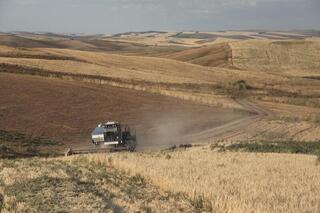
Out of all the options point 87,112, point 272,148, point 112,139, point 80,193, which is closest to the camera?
point 80,193

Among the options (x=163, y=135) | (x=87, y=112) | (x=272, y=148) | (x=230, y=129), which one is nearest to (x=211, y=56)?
(x=230, y=129)

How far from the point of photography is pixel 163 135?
166 ft

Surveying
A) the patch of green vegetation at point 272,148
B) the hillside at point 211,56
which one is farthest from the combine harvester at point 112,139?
the hillside at point 211,56

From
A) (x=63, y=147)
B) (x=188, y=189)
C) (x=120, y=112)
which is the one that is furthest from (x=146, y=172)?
(x=120, y=112)

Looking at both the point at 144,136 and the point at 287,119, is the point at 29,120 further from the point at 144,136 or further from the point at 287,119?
the point at 287,119

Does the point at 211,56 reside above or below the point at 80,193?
Answer: below

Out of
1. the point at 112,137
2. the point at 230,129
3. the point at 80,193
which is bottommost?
the point at 230,129

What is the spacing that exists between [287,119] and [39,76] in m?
28.7

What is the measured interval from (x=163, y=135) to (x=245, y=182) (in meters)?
31.6

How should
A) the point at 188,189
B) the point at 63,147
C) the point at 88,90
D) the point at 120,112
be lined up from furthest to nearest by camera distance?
the point at 88,90
the point at 120,112
the point at 63,147
the point at 188,189

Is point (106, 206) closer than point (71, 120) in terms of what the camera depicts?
Yes

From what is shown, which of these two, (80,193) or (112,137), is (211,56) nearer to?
(112,137)

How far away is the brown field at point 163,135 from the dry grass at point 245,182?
0.16 ft

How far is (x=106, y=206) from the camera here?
576 inches
